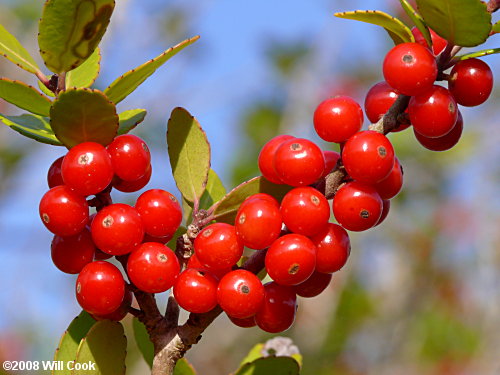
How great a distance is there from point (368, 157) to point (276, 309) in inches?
13.3

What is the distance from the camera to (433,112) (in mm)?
1179

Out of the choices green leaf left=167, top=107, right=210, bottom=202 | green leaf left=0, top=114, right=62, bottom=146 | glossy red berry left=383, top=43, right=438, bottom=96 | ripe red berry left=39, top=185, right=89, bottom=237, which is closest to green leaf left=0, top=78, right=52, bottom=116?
green leaf left=0, top=114, right=62, bottom=146

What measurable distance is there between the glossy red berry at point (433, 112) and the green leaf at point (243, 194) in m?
0.28

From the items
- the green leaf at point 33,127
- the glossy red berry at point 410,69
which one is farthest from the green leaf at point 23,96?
the glossy red berry at point 410,69

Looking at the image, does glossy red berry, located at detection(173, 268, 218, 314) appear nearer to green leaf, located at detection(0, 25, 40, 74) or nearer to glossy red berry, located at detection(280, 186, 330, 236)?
glossy red berry, located at detection(280, 186, 330, 236)

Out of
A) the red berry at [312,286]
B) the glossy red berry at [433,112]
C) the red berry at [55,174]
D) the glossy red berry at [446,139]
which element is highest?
the glossy red berry at [433,112]

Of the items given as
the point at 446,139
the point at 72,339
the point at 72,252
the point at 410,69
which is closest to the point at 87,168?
the point at 72,252

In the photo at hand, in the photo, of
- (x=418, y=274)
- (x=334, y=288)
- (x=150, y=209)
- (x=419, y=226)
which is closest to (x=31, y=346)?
(x=334, y=288)

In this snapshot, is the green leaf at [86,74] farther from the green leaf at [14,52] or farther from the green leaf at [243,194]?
the green leaf at [243,194]

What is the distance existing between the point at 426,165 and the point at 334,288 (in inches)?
55.9

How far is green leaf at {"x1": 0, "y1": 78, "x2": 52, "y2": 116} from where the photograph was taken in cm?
114

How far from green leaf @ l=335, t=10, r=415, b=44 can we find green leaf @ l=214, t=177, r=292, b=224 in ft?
1.13

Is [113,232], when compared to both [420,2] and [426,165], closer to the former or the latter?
[420,2]

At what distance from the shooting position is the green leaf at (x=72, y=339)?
51.6 inches
